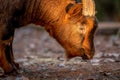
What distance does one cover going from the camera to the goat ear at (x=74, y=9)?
29.4 feet

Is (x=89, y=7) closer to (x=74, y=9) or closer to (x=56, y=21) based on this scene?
(x=74, y=9)

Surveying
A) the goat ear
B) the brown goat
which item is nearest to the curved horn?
the brown goat

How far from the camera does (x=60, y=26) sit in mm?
9250

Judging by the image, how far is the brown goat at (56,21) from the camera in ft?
28.9

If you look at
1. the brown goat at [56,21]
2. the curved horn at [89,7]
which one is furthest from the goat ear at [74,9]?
the curved horn at [89,7]

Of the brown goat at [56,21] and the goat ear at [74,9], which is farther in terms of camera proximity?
the goat ear at [74,9]

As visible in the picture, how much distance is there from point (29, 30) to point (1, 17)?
48.4 feet

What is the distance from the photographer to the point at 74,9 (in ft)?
29.6

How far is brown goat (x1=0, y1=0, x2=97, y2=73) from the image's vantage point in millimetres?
8812

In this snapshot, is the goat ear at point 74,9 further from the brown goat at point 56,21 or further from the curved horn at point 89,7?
the curved horn at point 89,7

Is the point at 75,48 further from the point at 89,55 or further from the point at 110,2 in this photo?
the point at 110,2

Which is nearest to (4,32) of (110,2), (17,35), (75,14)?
(75,14)

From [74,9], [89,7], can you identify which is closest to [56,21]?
[74,9]

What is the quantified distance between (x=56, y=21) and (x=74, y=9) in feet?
1.71
